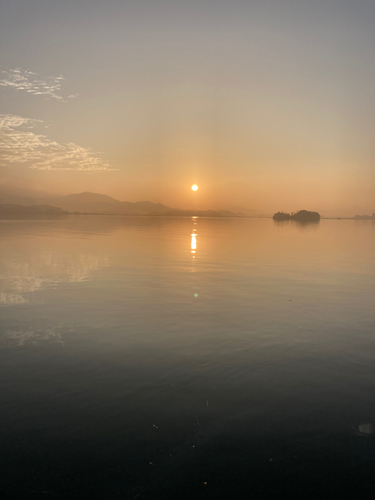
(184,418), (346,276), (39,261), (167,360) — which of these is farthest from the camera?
(39,261)

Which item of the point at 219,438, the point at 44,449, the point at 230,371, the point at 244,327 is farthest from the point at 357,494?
the point at 244,327

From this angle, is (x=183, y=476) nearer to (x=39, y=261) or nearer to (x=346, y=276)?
(x=346, y=276)

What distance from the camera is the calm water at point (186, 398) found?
227 inches

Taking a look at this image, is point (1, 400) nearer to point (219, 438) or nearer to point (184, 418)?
point (184, 418)

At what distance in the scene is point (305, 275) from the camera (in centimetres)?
2577

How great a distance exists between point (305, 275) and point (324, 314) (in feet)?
34.9

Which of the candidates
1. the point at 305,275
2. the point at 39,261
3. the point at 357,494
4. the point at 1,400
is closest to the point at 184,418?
the point at 357,494

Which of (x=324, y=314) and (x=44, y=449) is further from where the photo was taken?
(x=324, y=314)

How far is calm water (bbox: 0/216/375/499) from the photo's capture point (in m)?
5.76

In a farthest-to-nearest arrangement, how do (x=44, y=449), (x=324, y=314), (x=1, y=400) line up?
(x=324, y=314) → (x=1, y=400) → (x=44, y=449)

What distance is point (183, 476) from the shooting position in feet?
18.9

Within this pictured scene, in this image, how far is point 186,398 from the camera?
7996mm

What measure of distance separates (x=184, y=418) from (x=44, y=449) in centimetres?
247

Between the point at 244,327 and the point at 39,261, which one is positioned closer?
the point at 244,327
